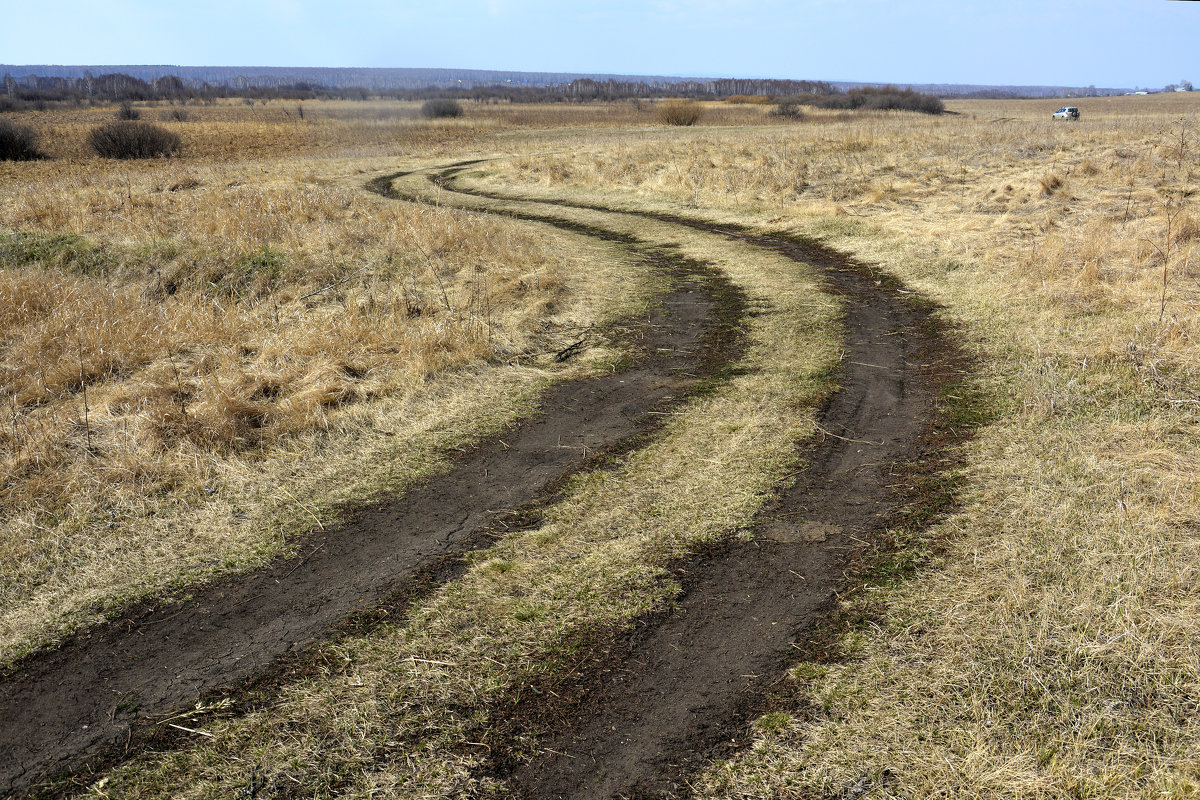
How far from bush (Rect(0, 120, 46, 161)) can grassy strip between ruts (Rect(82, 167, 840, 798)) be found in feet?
149

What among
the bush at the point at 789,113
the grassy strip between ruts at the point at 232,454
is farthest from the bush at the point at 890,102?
the grassy strip between ruts at the point at 232,454

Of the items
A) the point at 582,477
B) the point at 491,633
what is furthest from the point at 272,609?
the point at 582,477

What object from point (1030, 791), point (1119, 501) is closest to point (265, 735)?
point (1030, 791)

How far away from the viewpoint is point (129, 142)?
126 ft

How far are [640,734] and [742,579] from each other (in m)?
1.29

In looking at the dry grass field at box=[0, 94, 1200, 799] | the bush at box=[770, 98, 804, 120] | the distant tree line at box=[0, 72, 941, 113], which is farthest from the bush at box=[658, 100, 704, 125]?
the dry grass field at box=[0, 94, 1200, 799]

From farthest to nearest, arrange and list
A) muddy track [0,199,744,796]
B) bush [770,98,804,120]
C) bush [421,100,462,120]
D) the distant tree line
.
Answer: the distant tree line → bush [421,100,462,120] → bush [770,98,804,120] → muddy track [0,199,744,796]

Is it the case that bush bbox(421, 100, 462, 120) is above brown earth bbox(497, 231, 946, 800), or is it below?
above

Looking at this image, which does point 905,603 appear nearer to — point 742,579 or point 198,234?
point 742,579

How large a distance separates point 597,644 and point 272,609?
184cm

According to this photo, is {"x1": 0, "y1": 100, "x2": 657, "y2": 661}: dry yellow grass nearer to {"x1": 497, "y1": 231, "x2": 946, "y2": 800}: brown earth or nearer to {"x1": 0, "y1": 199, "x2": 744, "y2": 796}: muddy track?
{"x1": 0, "y1": 199, "x2": 744, "y2": 796}: muddy track

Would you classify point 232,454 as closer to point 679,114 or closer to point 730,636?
point 730,636

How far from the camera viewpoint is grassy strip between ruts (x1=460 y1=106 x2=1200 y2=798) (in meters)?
2.92

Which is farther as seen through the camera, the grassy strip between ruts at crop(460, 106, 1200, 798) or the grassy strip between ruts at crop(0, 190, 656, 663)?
the grassy strip between ruts at crop(0, 190, 656, 663)
